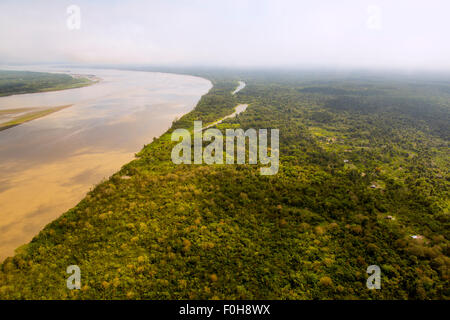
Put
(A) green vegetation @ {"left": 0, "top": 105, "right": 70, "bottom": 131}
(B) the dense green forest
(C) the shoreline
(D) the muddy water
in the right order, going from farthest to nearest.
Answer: (A) green vegetation @ {"left": 0, "top": 105, "right": 70, "bottom": 131}
(C) the shoreline
(D) the muddy water
(B) the dense green forest


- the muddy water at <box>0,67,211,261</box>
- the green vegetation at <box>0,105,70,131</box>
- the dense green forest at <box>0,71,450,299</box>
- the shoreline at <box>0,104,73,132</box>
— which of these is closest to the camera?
the dense green forest at <box>0,71,450,299</box>

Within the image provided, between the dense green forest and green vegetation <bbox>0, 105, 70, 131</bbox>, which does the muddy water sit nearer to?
green vegetation <bbox>0, 105, 70, 131</bbox>

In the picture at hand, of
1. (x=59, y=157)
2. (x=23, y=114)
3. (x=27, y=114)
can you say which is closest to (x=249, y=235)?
(x=59, y=157)

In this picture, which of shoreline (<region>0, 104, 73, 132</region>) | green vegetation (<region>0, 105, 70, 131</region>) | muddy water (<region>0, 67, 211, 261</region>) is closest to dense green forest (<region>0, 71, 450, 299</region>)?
muddy water (<region>0, 67, 211, 261</region>)

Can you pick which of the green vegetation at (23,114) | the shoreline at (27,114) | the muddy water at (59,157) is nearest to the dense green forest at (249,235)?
the muddy water at (59,157)

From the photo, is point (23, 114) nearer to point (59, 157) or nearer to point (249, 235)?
point (59, 157)

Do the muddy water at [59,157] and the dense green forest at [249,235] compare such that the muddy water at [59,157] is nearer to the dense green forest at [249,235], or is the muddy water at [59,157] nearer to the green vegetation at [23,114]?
the green vegetation at [23,114]
